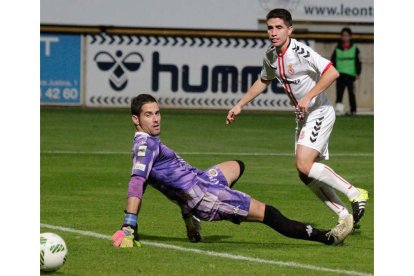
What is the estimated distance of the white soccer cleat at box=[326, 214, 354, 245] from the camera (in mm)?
10930

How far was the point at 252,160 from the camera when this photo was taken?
19594 mm

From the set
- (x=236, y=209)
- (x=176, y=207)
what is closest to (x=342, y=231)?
(x=236, y=209)

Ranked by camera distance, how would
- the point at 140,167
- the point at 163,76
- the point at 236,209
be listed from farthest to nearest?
the point at 163,76
the point at 236,209
the point at 140,167

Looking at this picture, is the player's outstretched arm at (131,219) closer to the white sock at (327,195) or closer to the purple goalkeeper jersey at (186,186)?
the purple goalkeeper jersey at (186,186)

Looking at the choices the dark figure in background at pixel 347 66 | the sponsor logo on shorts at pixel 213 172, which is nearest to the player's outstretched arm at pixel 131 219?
the sponsor logo on shorts at pixel 213 172

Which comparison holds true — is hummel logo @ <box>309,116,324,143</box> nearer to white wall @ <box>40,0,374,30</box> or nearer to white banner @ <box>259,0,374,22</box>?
white wall @ <box>40,0,374,30</box>

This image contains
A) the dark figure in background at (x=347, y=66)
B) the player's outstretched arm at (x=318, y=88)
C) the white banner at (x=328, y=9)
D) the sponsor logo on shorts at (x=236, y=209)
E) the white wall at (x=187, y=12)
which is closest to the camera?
the sponsor logo on shorts at (x=236, y=209)

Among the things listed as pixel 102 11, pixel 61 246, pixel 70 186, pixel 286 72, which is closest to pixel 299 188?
pixel 70 186

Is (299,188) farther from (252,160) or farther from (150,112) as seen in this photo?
(150,112)

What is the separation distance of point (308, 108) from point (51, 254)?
12.2ft

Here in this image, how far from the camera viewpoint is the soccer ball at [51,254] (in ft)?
29.8

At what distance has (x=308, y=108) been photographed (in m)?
12.1

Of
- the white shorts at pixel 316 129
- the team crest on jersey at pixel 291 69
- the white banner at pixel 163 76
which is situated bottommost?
the white shorts at pixel 316 129

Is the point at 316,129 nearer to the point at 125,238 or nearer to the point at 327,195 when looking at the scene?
the point at 327,195
